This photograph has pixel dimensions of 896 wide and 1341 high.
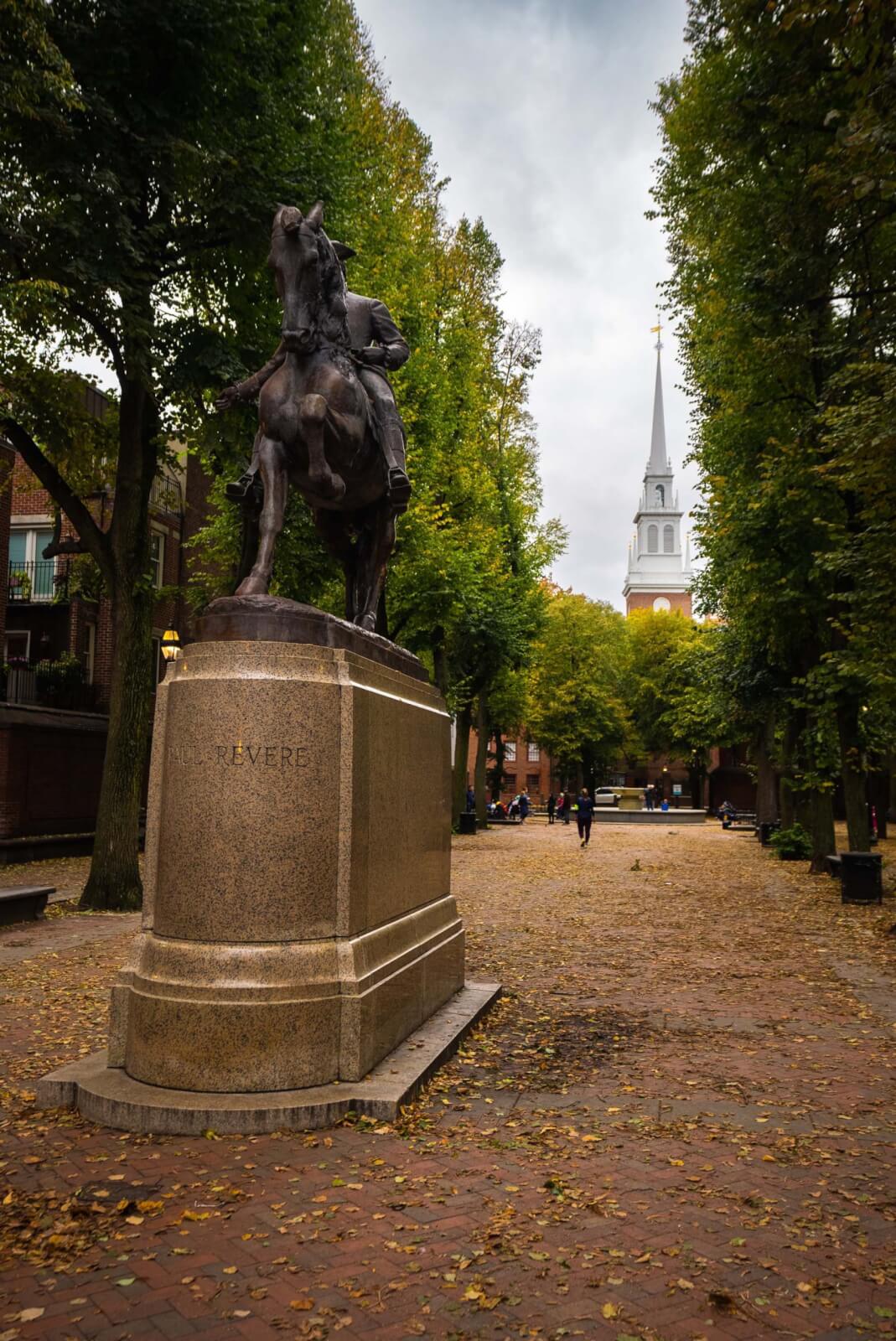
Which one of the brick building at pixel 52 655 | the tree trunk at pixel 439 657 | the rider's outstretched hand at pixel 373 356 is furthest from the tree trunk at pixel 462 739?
the rider's outstretched hand at pixel 373 356

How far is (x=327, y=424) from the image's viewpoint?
701 centimetres

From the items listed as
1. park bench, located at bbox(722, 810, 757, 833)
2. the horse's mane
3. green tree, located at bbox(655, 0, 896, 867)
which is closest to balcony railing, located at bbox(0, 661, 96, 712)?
green tree, located at bbox(655, 0, 896, 867)

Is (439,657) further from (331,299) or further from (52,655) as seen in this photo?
(331,299)

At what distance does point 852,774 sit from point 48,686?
20297 millimetres

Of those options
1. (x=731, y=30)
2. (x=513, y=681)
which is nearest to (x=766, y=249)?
(x=731, y=30)

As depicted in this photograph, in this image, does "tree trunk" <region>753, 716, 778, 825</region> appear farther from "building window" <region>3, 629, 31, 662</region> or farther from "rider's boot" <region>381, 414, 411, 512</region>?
"rider's boot" <region>381, 414, 411, 512</region>

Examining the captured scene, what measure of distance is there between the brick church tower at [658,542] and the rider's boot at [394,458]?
406ft

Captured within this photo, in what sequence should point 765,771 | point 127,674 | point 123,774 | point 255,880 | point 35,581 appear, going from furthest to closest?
point 765,771
point 35,581
point 127,674
point 123,774
point 255,880

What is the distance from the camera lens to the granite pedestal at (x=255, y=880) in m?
5.62

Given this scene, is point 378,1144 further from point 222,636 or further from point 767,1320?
point 222,636

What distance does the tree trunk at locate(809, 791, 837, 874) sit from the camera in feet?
78.2

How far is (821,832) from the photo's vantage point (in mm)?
24234

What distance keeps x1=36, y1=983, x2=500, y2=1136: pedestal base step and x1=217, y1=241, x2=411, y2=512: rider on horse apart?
13.4ft

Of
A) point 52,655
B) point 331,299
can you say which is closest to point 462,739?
point 52,655
